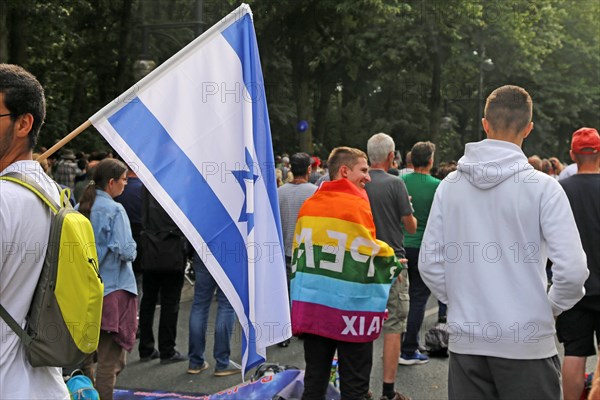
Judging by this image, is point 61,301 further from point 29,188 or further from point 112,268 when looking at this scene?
point 112,268

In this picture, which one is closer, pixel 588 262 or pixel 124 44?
pixel 588 262

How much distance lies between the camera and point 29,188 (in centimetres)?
256

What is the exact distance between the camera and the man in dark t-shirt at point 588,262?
552 centimetres

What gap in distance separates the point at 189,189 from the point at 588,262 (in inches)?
116

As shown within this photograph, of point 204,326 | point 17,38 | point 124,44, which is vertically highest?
point 124,44

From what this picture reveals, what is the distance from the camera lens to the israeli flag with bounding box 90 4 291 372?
13.0 ft

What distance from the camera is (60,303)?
258 cm

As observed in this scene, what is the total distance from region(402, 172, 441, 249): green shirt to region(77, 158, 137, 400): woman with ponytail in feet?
Result: 9.52

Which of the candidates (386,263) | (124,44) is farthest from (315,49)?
(386,263)

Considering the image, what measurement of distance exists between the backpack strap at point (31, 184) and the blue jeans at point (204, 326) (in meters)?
4.81

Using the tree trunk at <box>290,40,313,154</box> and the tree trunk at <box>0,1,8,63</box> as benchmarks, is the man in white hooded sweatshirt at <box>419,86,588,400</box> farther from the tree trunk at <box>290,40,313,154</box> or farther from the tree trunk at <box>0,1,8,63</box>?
the tree trunk at <box>290,40,313,154</box>

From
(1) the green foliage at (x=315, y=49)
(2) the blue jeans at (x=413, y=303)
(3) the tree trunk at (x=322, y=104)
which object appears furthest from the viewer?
(3) the tree trunk at (x=322, y=104)

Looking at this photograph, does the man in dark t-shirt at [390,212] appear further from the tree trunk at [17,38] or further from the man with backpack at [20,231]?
the tree trunk at [17,38]

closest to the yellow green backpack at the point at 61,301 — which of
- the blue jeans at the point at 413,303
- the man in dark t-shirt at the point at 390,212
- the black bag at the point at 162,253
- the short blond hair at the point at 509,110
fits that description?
the short blond hair at the point at 509,110
